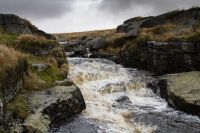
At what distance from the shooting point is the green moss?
22859 millimetres

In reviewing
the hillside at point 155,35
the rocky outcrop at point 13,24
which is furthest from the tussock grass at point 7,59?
the rocky outcrop at point 13,24

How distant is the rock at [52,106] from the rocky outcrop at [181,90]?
23.6ft

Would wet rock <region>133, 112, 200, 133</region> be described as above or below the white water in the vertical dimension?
below

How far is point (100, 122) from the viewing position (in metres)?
25.8

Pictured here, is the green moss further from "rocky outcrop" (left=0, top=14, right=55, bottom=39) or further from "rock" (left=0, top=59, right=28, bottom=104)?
"rocky outcrop" (left=0, top=14, right=55, bottom=39)

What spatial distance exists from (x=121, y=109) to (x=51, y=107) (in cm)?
649


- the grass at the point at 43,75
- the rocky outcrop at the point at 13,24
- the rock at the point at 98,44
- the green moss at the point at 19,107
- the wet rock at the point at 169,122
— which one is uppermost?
the rocky outcrop at the point at 13,24

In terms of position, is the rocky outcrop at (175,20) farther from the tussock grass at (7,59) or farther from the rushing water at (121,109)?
the tussock grass at (7,59)

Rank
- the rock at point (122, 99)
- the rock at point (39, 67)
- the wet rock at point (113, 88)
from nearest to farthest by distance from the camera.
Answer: the rock at point (122, 99) → the rock at point (39, 67) → the wet rock at point (113, 88)

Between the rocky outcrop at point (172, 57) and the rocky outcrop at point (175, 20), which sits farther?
the rocky outcrop at point (175, 20)

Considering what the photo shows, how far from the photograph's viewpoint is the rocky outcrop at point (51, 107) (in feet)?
74.6

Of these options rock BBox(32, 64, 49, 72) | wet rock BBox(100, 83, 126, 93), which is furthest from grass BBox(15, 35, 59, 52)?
wet rock BBox(100, 83, 126, 93)

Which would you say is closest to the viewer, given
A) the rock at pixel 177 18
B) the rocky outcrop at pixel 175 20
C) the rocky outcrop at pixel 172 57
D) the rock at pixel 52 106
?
the rock at pixel 52 106

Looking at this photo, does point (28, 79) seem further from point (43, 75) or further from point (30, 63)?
point (30, 63)
